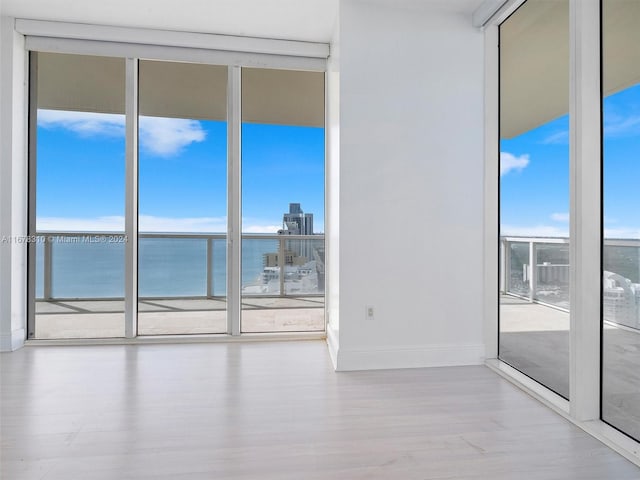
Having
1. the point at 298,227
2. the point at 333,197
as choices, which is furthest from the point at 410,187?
the point at 298,227

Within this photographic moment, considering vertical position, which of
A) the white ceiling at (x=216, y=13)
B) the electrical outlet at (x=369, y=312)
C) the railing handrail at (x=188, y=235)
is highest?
the white ceiling at (x=216, y=13)

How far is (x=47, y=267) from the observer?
346cm

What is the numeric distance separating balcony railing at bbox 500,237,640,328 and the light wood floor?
66 cm

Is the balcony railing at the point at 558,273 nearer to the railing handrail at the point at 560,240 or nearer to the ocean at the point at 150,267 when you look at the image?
the railing handrail at the point at 560,240

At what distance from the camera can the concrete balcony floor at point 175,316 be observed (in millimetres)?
3502

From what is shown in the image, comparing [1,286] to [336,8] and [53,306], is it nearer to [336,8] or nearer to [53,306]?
[53,306]

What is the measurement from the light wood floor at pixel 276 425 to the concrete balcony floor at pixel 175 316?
59 centimetres

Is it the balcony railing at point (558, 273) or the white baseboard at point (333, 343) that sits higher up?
the balcony railing at point (558, 273)

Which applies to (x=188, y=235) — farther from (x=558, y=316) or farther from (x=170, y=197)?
(x=558, y=316)

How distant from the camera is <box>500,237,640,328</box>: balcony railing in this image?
1805mm

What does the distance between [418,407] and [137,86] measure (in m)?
3.68

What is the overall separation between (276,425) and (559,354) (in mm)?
1870

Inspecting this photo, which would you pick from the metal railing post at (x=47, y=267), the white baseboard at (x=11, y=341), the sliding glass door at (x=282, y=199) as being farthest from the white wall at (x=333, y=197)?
the white baseboard at (x=11, y=341)

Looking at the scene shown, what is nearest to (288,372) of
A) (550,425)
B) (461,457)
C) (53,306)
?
(461,457)
